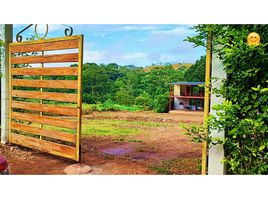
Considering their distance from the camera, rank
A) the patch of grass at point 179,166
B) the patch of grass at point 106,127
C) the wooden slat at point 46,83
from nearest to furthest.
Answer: the patch of grass at point 179,166
the patch of grass at point 106,127
the wooden slat at point 46,83

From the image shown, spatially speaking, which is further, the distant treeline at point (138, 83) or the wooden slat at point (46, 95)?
the wooden slat at point (46, 95)

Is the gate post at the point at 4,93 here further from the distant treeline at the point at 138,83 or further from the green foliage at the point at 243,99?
the green foliage at the point at 243,99

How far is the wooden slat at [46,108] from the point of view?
467 centimetres

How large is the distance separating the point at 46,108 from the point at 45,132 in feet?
1.09

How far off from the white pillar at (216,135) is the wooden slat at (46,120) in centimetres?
185

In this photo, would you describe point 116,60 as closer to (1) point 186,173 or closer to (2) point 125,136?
(2) point 125,136

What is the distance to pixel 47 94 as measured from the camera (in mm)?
5008

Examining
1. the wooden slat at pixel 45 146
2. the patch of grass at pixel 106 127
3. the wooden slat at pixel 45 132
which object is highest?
the patch of grass at pixel 106 127

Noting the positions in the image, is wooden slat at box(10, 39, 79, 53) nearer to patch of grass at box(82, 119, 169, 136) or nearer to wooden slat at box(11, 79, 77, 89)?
wooden slat at box(11, 79, 77, 89)

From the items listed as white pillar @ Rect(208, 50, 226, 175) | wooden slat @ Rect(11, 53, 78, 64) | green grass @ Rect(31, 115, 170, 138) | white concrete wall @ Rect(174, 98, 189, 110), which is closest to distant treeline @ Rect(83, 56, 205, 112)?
white concrete wall @ Rect(174, 98, 189, 110)

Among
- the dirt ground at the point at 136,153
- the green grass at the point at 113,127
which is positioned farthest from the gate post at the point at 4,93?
the green grass at the point at 113,127

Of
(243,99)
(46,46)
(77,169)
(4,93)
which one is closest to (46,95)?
(46,46)

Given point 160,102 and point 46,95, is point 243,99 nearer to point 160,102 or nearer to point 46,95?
point 160,102
